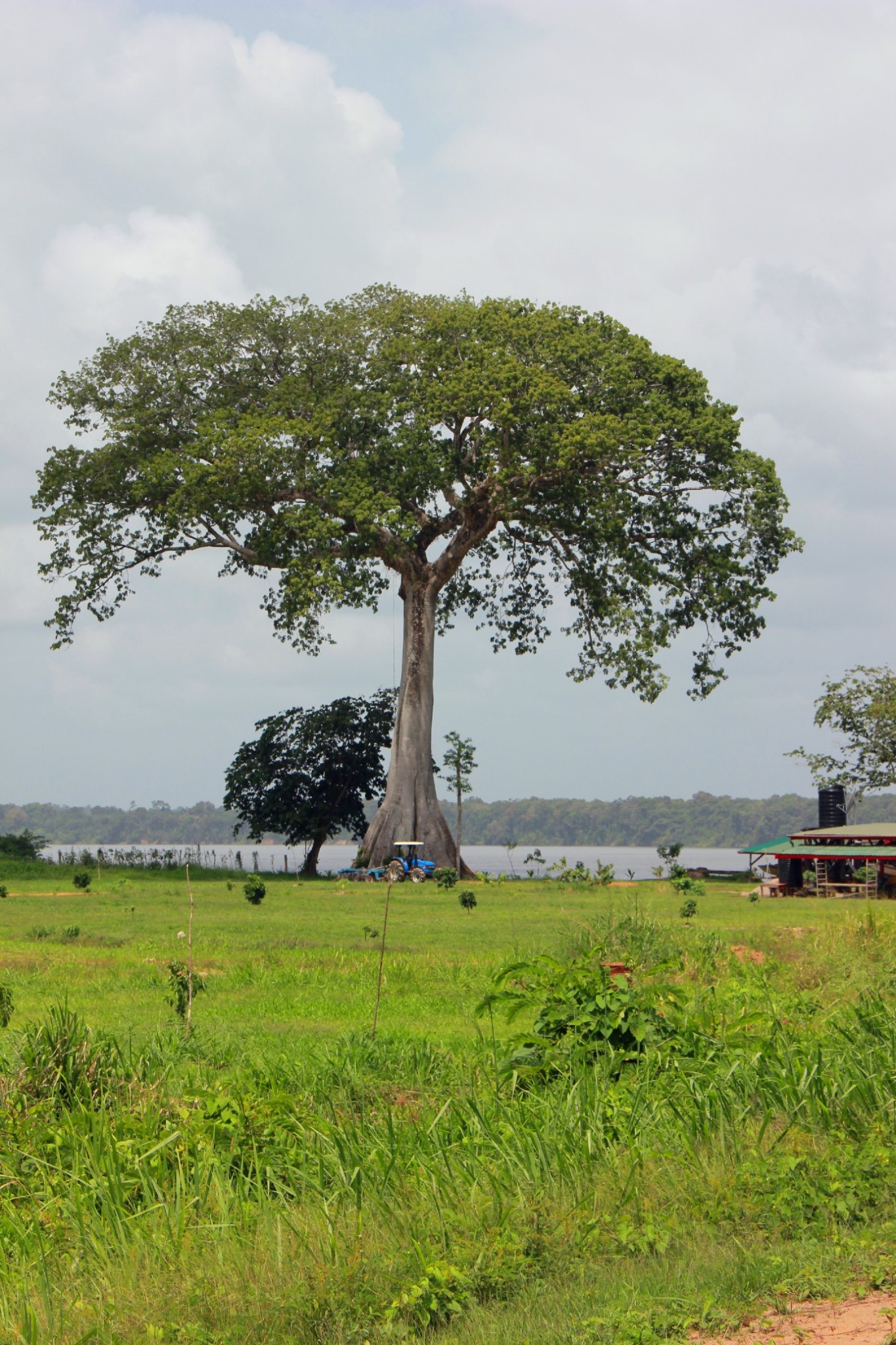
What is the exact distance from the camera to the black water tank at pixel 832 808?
3947 cm

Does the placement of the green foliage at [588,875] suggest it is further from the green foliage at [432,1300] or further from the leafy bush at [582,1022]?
the green foliage at [432,1300]

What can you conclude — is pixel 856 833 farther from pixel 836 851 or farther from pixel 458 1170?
pixel 458 1170

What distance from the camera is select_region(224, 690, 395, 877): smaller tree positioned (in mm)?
46562

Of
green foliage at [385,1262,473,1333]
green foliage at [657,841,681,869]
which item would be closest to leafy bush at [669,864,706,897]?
green foliage at [657,841,681,869]

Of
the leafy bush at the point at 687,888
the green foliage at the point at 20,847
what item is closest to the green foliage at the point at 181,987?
the leafy bush at the point at 687,888

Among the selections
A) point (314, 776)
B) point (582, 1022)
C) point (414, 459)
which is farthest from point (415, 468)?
point (582, 1022)

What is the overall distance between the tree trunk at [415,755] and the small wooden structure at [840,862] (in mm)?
10311

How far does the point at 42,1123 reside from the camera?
7.00m

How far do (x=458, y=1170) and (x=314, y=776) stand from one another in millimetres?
41539

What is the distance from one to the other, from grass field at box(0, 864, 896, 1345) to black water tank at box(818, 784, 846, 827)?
29.6 m

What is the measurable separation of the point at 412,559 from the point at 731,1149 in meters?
34.4

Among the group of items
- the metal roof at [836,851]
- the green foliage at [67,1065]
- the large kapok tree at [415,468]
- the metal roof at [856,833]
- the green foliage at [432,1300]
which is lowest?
the green foliage at [432,1300]

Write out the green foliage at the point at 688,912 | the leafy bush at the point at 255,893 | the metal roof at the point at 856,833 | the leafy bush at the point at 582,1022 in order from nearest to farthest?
the leafy bush at the point at 582,1022 < the green foliage at the point at 688,912 < the leafy bush at the point at 255,893 < the metal roof at the point at 856,833

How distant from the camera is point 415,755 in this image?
40031 mm
